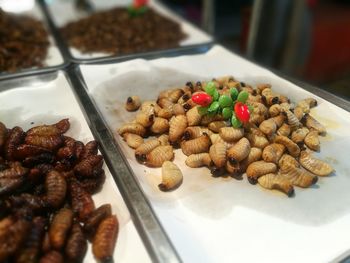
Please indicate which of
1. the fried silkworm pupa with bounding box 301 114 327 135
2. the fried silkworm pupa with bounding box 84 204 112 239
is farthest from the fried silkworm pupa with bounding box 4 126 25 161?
the fried silkworm pupa with bounding box 301 114 327 135

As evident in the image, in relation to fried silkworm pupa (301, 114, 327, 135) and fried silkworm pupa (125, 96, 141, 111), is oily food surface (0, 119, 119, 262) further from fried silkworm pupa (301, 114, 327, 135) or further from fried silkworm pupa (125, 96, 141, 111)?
fried silkworm pupa (301, 114, 327, 135)

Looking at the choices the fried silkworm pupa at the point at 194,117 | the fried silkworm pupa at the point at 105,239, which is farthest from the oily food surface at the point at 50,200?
the fried silkworm pupa at the point at 194,117

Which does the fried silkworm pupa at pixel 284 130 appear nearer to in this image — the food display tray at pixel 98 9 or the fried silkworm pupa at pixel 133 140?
the fried silkworm pupa at pixel 133 140

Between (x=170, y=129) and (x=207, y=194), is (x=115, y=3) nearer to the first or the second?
(x=170, y=129)

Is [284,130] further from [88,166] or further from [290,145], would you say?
[88,166]

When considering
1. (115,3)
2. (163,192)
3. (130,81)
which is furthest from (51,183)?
(115,3)
